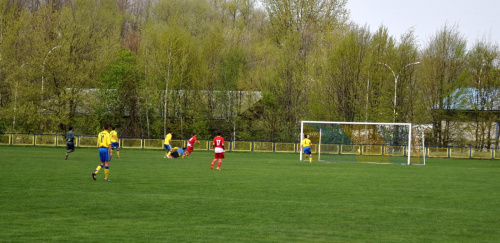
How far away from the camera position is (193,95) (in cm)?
5778

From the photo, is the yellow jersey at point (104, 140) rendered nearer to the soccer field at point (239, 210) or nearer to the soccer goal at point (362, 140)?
the soccer field at point (239, 210)

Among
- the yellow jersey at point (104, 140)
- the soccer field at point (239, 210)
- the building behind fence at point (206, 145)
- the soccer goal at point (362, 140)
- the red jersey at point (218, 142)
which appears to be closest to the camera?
the soccer field at point (239, 210)

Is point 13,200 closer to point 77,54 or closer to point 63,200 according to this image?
point 63,200

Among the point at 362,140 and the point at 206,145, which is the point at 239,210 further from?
the point at 206,145

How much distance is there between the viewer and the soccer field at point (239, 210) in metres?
10.2

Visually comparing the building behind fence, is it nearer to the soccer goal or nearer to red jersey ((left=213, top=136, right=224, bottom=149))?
the soccer goal

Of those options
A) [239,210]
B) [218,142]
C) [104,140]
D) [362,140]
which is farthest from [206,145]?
[239,210]

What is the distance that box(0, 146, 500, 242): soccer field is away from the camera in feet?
33.6

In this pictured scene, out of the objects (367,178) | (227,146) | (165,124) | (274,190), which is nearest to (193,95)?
(165,124)

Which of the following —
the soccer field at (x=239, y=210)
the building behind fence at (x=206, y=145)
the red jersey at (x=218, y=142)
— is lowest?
the soccer field at (x=239, y=210)

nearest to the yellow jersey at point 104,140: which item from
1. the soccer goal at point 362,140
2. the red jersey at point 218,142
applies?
the red jersey at point 218,142

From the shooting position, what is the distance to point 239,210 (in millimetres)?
13211

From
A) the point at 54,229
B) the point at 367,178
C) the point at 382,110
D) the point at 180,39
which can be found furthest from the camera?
the point at 180,39

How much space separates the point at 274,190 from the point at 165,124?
39786 mm
